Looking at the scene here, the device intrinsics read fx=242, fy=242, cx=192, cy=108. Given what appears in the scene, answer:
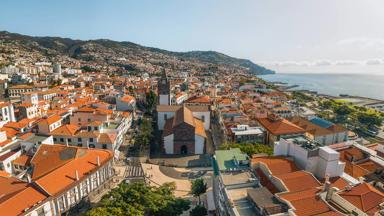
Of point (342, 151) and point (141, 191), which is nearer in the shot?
point (141, 191)

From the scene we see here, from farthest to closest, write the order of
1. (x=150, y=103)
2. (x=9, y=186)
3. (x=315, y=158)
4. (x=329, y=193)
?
1. (x=150, y=103)
2. (x=9, y=186)
3. (x=315, y=158)
4. (x=329, y=193)

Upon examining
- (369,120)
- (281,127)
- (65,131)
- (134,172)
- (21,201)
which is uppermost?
(281,127)

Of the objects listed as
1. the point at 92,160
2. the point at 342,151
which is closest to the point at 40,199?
the point at 92,160

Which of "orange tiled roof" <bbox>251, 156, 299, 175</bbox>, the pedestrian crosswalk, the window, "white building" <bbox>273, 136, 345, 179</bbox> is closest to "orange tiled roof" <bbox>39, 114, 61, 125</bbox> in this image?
the pedestrian crosswalk

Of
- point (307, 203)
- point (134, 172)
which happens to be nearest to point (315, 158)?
point (307, 203)

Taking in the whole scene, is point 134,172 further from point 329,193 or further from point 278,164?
point 329,193

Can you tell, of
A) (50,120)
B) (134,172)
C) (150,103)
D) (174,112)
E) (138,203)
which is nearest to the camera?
(138,203)

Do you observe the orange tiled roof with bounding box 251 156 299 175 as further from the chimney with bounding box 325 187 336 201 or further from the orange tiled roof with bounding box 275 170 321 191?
the chimney with bounding box 325 187 336 201

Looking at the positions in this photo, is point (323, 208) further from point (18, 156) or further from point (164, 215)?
point (18, 156)
